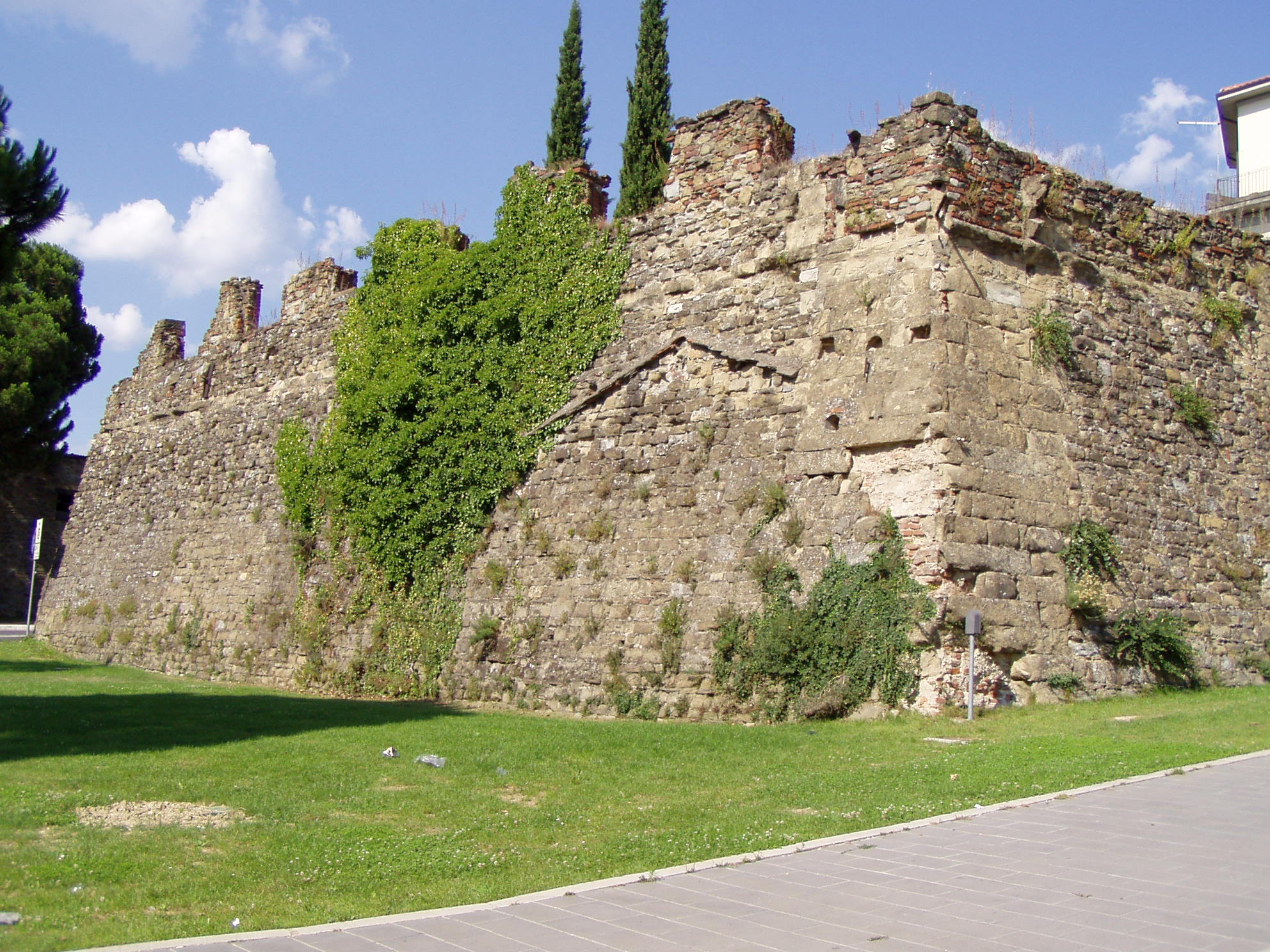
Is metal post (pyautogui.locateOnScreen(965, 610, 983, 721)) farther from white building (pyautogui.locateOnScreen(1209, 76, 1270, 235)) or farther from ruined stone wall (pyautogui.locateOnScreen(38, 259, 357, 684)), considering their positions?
white building (pyautogui.locateOnScreen(1209, 76, 1270, 235))

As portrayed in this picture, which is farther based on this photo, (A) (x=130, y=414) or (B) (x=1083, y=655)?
(A) (x=130, y=414)

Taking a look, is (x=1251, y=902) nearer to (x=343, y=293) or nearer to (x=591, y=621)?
(x=591, y=621)

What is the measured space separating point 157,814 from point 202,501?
15982 millimetres

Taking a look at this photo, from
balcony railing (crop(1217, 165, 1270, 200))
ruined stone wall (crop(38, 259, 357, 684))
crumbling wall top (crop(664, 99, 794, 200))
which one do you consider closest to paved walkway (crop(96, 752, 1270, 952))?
crumbling wall top (crop(664, 99, 794, 200))

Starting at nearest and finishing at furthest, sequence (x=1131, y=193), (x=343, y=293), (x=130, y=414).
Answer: (x=1131, y=193) < (x=343, y=293) < (x=130, y=414)

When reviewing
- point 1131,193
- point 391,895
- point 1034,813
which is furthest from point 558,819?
point 1131,193

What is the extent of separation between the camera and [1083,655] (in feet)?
37.6

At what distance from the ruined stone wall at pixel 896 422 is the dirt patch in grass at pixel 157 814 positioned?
5.82 meters

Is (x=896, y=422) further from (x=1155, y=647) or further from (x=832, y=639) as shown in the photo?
(x=1155, y=647)

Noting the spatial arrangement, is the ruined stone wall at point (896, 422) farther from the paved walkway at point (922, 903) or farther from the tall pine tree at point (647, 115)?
the tall pine tree at point (647, 115)

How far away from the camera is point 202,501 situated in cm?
2191

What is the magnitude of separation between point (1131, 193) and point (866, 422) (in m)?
5.31

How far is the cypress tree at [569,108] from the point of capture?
28562 mm

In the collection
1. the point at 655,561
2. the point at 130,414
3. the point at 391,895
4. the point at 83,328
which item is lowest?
the point at 391,895
